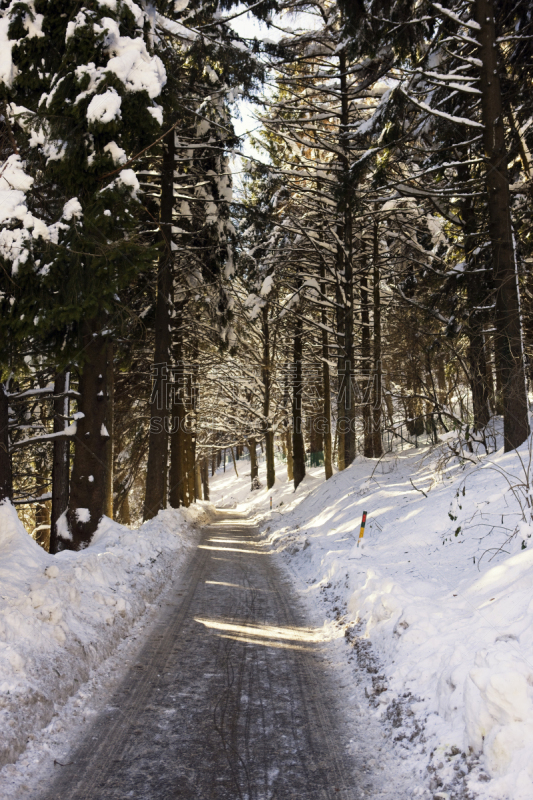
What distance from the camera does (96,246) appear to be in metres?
7.83

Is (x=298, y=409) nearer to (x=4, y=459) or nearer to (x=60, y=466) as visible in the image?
(x=60, y=466)

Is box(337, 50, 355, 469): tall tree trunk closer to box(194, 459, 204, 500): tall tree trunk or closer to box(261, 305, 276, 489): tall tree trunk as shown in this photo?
box(261, 305, 276, 489): tall tree trunk

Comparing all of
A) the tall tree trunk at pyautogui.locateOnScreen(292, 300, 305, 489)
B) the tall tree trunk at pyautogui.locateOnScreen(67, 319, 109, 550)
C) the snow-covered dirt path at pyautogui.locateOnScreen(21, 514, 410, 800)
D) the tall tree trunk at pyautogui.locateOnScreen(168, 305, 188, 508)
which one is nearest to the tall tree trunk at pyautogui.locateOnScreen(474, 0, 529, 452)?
the snow-covered dirt path at pyautogui.locateOnScreen(21, 514, 410, 800)

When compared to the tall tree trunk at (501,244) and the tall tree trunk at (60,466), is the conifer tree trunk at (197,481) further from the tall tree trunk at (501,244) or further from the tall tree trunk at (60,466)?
the tall tree trunk at (501,244)

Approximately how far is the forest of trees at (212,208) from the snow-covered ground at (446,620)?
6.42ft

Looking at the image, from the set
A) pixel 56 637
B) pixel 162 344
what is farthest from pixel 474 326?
pixel 56 637

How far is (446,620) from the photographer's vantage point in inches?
206

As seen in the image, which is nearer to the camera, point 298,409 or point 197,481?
point 298,409

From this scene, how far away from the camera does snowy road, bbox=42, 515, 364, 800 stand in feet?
12.3

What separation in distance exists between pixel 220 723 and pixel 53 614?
1.97 metres

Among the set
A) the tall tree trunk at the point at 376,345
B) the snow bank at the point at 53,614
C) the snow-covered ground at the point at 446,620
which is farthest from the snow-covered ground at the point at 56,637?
the tall tree trunk at the point at 376,345

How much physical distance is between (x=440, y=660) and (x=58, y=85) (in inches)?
340

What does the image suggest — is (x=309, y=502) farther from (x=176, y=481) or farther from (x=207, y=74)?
(x=207, y=74)

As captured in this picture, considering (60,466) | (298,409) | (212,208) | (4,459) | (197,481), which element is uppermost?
(212,208)
